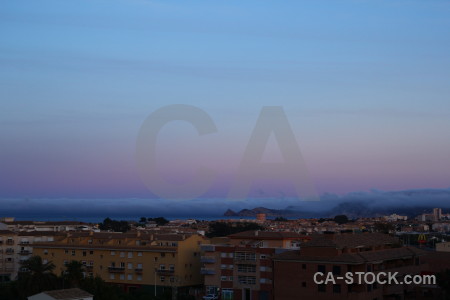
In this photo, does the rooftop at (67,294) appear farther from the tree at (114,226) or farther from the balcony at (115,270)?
the tree at (114,226)

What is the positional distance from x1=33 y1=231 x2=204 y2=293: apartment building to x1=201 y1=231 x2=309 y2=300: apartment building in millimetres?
1880

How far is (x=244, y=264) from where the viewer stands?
35.3 metres

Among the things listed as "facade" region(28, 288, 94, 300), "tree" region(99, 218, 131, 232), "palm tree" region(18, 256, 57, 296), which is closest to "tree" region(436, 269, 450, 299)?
"facade" region(28, 288, 94, 300)

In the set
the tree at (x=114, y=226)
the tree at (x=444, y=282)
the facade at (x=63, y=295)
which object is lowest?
the tree at (x=444, y=282)

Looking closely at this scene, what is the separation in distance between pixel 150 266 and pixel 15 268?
1170cm

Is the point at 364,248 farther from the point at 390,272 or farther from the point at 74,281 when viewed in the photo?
the point at 74,281

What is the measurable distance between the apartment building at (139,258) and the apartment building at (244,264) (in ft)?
6.17

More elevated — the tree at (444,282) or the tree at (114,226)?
the tree at (114,226)

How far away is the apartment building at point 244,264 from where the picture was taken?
34.6 metres

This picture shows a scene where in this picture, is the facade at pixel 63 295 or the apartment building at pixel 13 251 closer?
the facade at pixel 63 295

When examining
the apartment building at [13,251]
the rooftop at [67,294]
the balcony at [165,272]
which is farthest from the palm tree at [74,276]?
the apartment building at [13,251]

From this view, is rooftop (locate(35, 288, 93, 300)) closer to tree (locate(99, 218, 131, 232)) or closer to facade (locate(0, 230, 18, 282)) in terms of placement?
facade (locate(0, 230, 18, 282))

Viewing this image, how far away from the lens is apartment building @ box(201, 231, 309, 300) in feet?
114

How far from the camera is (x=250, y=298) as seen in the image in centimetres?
3478
